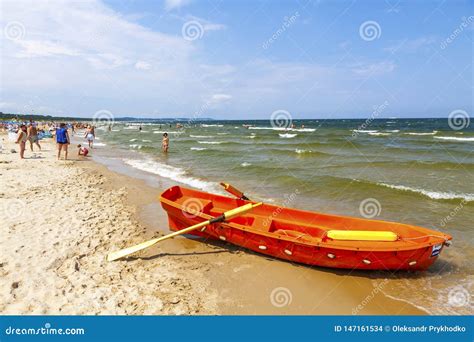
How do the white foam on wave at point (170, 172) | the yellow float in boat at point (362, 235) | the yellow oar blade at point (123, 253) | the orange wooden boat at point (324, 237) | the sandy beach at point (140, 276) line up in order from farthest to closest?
the white foam on wave at point (170, 172)
the yellow float in boat at point (362, 235)
the yellow oar blade at point (123, 253)
the orange wooden boat at point (324, 237)
the sandy beach at point (140, 276)

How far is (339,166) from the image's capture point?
20469 mm

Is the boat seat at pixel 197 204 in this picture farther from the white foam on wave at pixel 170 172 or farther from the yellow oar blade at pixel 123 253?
the white foam on wave at pixel 170 172

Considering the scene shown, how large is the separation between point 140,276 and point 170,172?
39.4 ft

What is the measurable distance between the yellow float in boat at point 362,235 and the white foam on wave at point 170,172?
25.2 feet

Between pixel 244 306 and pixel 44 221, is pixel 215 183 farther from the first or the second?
pixel 244 306

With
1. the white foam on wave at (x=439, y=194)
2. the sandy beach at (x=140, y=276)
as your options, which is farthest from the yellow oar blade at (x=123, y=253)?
the white foam on wave at (x=439, y=194)

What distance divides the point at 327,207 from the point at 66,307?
29.0 feet

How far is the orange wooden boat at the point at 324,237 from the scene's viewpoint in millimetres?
6387

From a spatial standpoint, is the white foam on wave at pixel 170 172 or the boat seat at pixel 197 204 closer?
the boat seat at pixel 197 204

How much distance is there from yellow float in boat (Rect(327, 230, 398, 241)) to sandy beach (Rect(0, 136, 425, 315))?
2.51 feet

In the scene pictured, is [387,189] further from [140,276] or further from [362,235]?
[140,276]

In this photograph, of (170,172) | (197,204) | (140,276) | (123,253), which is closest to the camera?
(140,276)

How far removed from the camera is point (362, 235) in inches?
274

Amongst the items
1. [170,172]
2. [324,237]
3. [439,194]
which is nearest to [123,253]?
[324,237]
